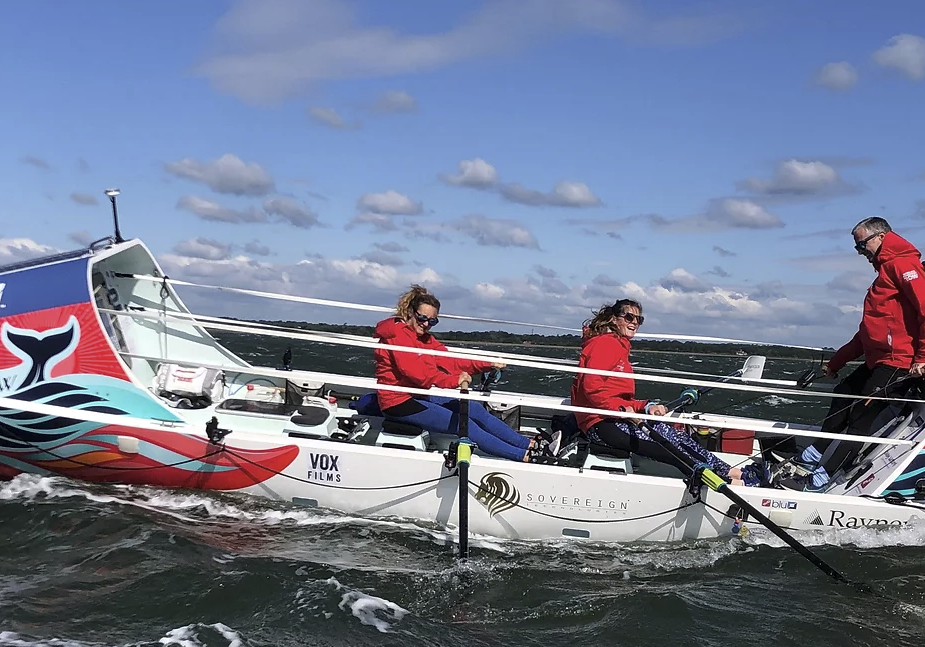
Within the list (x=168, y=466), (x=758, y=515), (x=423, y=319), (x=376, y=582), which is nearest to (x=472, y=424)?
(x=423, y=319)

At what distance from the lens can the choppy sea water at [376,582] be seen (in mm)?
4699

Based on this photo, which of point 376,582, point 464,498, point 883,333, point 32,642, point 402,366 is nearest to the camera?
point 32,642

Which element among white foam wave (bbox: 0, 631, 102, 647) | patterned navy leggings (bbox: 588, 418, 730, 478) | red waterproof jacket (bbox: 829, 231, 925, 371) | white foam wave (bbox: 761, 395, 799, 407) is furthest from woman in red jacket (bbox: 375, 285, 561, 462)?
white foam wave (bbox: 761, 395, 799, 407)

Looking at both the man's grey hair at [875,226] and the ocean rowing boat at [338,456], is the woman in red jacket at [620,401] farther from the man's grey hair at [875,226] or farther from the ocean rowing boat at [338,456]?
the man's grey hair at [875,226]

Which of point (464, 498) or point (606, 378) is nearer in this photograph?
point (464, 498)

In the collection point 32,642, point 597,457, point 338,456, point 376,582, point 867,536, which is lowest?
point 32,642

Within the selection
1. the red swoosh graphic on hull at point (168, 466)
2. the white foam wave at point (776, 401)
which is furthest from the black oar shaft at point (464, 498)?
the white foam wave at point (776, 401)

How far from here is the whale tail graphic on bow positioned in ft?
21.4

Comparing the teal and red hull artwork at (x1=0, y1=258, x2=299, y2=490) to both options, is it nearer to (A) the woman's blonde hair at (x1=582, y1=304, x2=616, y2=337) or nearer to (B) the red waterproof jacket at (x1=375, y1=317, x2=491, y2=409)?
(B) the red waterproof jacket at (x1=375, y1=317, x2=491, y2=409)

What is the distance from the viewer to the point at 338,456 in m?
6.38

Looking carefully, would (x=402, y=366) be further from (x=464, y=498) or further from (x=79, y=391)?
(x=79, y=391)

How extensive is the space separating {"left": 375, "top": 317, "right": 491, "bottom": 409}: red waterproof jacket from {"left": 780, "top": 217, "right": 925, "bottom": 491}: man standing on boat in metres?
3.02

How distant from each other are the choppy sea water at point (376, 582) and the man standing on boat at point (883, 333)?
91 centimetres

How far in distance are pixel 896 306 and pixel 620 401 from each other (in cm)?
219
